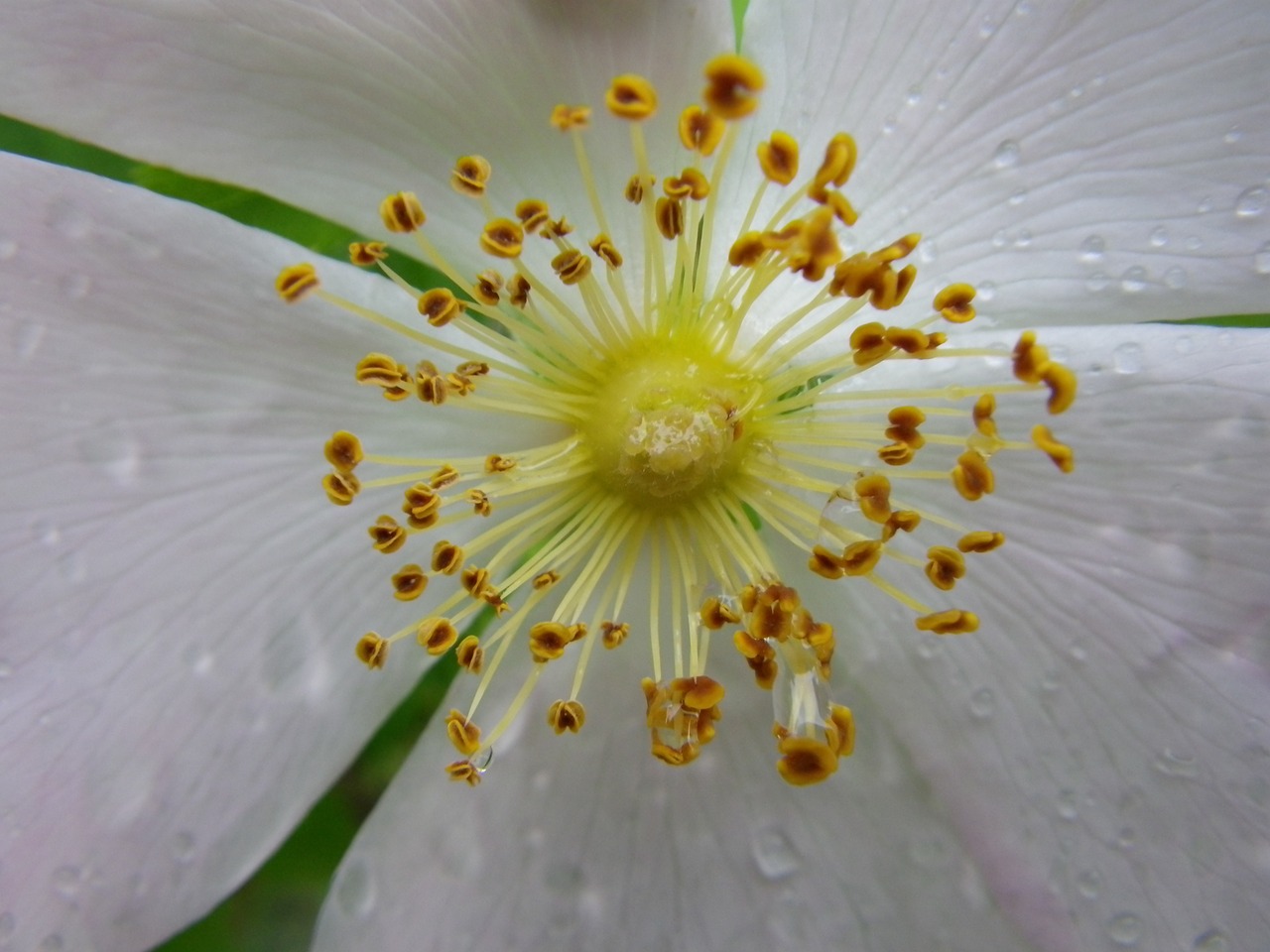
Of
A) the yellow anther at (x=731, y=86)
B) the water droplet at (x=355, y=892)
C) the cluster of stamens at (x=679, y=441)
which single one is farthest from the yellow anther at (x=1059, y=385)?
the water droplet at (x=355, y=892)

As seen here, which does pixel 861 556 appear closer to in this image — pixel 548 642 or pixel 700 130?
pixel 548 642

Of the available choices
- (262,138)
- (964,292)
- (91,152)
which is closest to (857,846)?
(964,292)

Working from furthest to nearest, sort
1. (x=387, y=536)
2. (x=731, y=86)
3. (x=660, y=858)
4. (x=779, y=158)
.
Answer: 1. (x=660, y=858)
2. (x=387, y=536)
3. (x=779, y=158)
4. (x=731, y=86)

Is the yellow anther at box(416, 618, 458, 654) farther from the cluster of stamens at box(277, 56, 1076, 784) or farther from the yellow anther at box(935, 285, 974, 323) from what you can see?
the yellow anther at box(935, 285, 974, 323)

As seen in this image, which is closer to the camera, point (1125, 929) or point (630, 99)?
point (630, 99)

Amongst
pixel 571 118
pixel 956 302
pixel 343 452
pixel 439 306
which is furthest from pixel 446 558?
pixel 956 302

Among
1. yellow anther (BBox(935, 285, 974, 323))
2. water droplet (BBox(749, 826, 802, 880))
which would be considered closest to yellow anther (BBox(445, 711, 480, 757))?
water droplet (BBox(749, 826, 802, 880))
